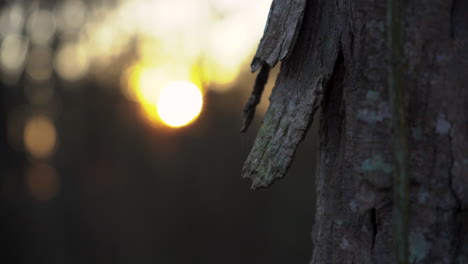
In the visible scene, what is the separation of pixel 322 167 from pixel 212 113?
40.4ft

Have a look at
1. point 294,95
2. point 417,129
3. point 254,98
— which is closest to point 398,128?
point 417,129

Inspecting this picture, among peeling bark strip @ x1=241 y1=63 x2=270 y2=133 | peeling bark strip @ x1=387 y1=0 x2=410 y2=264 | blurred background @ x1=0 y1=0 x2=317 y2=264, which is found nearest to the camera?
peeling bark strip @ x1=387 y1=0 x2=410 y2=264

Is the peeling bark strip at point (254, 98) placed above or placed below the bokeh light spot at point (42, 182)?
above

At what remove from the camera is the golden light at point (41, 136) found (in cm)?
1571

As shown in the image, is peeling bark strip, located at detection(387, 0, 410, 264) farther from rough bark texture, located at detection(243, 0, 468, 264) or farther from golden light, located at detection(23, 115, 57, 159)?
golden light, located at detection(23, 115, 57, 159)

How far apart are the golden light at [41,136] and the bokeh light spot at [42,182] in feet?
1.56

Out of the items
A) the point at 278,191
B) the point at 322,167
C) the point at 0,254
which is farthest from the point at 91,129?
the point at 322,167

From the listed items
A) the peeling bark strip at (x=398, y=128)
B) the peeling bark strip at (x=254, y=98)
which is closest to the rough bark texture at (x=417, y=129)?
the peeling bark strip at (x=398, y=128)

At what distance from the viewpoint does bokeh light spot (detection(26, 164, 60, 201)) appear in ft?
47.9

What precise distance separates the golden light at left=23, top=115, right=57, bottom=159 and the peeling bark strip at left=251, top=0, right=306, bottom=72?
14995 mm

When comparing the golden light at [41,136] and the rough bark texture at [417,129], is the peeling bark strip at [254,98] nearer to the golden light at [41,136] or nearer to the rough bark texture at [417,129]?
the rough bark texture at [417,129]

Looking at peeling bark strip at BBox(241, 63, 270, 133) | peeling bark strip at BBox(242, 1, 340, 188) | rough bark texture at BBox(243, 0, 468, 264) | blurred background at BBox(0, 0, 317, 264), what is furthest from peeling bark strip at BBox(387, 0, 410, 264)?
blurred background at BBox(0, 0, 317, 264)

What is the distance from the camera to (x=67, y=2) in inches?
592

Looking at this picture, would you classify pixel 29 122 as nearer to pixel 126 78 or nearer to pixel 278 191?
pixel 126 78
